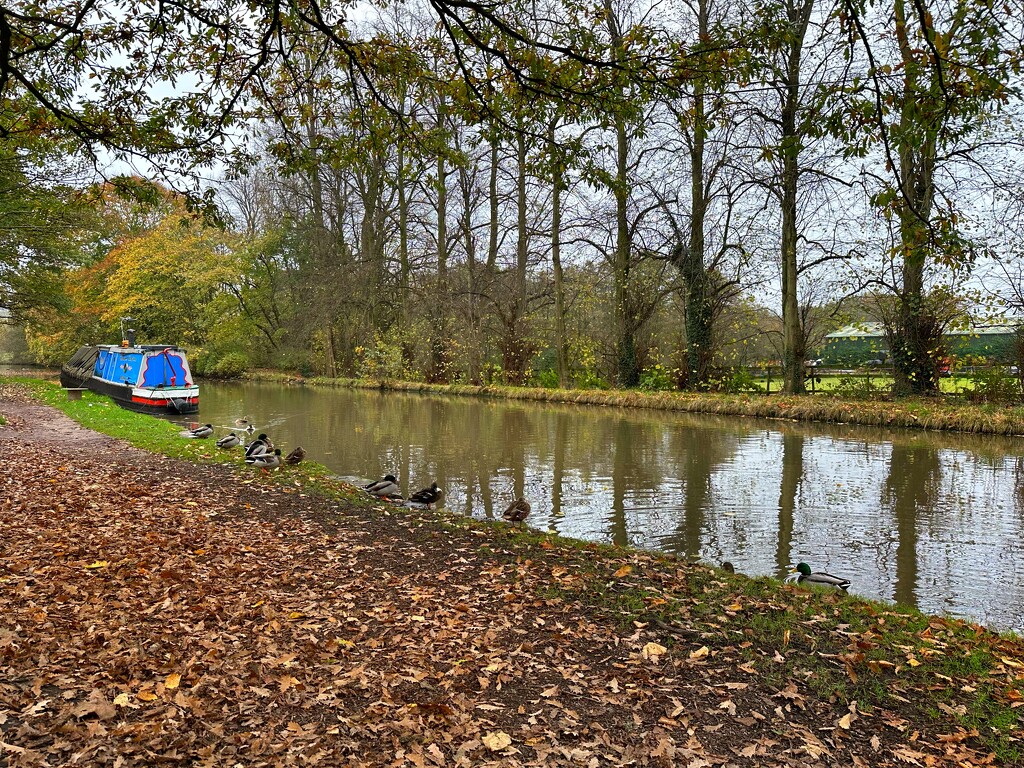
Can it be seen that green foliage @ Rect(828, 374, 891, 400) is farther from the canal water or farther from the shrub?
the shrub

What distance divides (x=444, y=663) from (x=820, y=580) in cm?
354

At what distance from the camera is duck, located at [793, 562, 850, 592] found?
5691mm

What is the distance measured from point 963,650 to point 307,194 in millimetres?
32332

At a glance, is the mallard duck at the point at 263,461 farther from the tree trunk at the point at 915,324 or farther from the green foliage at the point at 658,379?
the green foliage at the point at 658,379

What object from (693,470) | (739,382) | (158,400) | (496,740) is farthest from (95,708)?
(739,382)

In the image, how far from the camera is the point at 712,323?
21.1m

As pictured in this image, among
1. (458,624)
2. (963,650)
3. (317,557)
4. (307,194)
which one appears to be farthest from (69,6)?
(307,194)

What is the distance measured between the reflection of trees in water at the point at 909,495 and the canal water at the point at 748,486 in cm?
3

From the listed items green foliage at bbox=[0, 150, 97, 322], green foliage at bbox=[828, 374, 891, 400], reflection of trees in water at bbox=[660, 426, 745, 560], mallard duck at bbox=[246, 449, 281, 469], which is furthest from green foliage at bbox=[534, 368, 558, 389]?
green foliage at bbox=[0, 150, 97, 322]

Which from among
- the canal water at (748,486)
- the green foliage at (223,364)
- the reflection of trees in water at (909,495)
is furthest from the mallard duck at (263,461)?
the green foliage at (223,364)

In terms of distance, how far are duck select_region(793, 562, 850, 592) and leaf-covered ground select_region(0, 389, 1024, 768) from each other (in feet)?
1.72

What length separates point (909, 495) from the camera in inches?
367

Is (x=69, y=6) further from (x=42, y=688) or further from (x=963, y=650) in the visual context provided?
(x=963, y=650)

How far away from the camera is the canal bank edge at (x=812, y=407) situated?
14500 mm
